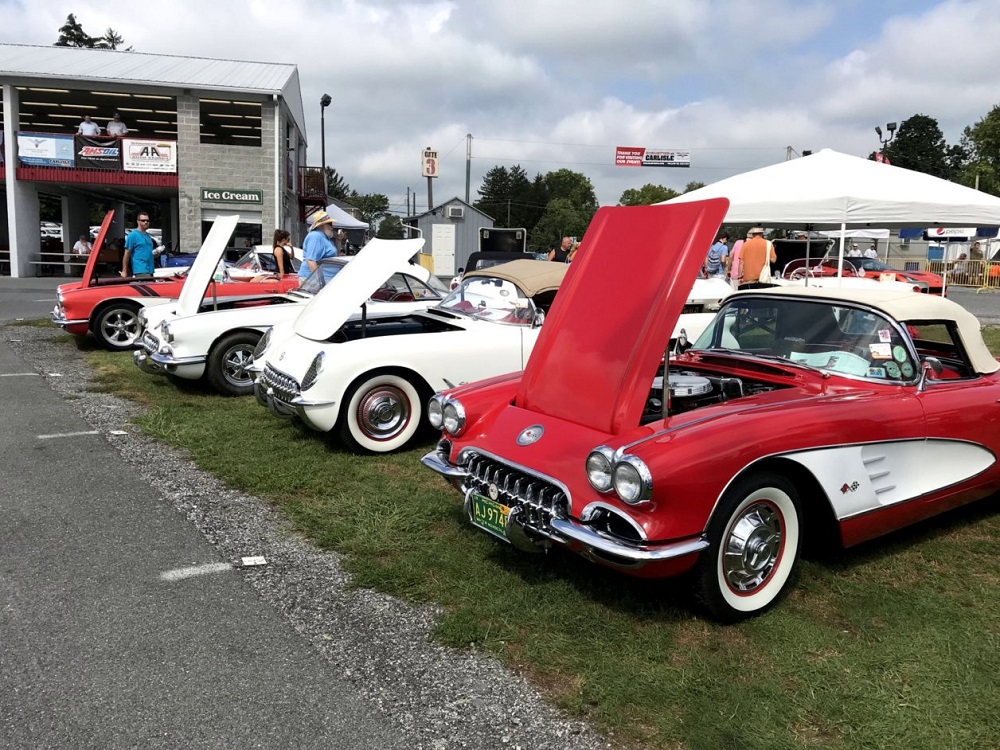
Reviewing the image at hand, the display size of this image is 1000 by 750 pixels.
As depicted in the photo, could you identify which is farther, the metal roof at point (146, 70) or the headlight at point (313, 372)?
the metal roof at point (146, 70)

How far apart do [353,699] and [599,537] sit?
1.06 m

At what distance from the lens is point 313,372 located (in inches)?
207

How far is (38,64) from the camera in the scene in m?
23.5

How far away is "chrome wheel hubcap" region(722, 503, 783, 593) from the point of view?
3.03 metres

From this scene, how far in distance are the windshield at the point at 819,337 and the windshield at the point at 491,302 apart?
6.42 feet

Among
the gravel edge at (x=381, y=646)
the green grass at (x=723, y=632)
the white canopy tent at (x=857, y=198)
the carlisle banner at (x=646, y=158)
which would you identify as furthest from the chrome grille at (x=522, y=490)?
the carlisle banner at (x=646, y=158)

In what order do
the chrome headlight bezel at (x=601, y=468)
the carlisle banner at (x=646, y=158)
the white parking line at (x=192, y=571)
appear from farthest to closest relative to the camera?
1. the carlisle banner at (x=646, y=158)
2. the white parking line at (x=192, y=571)
3. the chrome headlight bezel at (x=601, y=468)

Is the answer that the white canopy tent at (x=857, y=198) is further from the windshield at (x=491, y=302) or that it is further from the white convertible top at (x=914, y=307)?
the white convertible top at (x=914, y=307)

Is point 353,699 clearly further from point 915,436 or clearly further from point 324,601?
point 915,436

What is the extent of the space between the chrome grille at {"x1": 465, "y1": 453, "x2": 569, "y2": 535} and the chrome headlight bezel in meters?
0.16

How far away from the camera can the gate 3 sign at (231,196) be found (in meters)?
23.7

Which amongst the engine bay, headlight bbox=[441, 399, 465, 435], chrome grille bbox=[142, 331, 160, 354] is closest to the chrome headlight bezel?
the engine bay

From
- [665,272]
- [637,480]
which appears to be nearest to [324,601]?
[637,480]

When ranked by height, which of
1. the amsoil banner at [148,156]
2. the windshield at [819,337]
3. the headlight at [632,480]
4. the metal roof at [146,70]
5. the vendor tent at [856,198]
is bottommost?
the headlight at [632,480]
